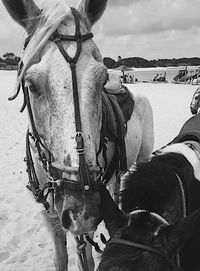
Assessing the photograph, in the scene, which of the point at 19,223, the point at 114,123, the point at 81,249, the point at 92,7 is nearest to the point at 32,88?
the point at 92,7

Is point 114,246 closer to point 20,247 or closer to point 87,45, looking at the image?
point 87,45

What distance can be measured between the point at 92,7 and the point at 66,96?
80 cm

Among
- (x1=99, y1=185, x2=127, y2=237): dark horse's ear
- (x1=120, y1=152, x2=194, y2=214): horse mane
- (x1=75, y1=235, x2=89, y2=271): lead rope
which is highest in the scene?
(x1=120, y1=152, x2=194, y2=214): horse mane

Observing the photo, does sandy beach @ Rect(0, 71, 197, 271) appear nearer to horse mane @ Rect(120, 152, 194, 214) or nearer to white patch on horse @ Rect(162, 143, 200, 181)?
white patch on horse @ Rect(162, 143, 200, 181)

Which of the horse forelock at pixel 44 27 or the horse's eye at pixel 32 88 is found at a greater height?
the horse forelock at pixel 44 27

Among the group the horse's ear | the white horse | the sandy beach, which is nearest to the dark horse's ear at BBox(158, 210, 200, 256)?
the white horse

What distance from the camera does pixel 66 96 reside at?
188 centimetres

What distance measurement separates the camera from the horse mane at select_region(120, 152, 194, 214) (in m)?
1.68

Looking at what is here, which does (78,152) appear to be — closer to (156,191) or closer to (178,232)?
(156,191)

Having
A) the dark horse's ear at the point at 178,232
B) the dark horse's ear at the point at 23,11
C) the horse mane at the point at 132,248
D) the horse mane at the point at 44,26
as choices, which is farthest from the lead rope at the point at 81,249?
the dark horse's ear at the point at 23,11

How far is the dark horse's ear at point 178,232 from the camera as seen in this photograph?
4.44ft

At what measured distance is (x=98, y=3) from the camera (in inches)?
87.0

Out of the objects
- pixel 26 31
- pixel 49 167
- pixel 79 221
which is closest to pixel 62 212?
pixel 79 221

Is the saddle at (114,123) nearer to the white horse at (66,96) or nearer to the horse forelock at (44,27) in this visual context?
the white horse at (66,96)
